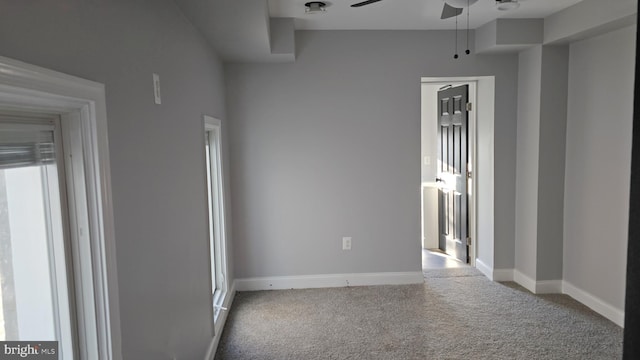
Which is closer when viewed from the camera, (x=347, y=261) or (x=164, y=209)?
(x=164, y=209)

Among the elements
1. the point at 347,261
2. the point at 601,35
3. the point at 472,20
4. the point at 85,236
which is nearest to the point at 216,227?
the point at 347,261

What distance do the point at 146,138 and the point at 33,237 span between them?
2.02 feet

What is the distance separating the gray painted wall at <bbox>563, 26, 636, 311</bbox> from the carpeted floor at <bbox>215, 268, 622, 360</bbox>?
0.35 meters

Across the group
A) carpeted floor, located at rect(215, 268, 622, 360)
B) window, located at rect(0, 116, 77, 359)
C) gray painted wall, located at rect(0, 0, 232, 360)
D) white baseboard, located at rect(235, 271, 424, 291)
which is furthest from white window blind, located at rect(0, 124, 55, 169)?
white baseboard, located at rect(235, 271, 424, 291)

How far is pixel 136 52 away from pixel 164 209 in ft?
2.15

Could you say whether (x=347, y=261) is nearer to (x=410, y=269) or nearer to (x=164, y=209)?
(x=410, y=269)

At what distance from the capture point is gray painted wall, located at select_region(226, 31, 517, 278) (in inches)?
148

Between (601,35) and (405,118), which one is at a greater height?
(601,35)

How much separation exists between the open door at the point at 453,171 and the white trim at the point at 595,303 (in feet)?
3.50

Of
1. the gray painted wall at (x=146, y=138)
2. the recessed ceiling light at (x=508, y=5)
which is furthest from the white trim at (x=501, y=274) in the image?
the gray painted wall at (x=146, y=138)

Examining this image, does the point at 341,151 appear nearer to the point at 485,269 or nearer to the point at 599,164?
the point at 485,269

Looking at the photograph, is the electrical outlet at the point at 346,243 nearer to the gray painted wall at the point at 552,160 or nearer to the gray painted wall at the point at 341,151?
the gray painted wall at the point at 341,151

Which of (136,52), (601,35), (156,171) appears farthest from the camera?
(601,35)

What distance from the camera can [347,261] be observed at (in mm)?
3967
